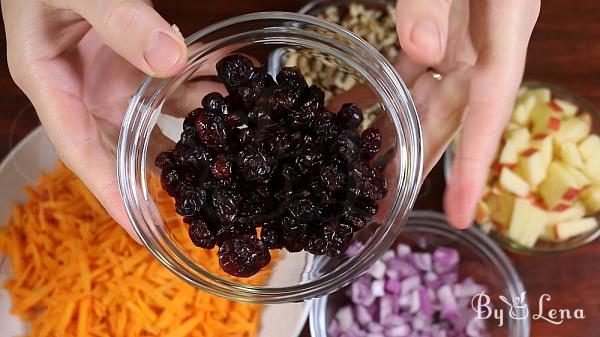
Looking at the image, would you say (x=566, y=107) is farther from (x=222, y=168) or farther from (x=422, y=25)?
(x=222, y=168)

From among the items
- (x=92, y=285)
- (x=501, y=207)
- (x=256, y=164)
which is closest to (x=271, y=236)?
(x=256, y=164)

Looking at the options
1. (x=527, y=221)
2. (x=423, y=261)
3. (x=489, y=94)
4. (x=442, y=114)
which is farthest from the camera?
(x=423, y=261)

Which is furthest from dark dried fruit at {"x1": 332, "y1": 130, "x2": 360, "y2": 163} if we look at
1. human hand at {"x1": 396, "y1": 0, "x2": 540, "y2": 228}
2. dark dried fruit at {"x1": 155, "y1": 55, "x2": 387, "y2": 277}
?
human hand at {"x1": 396, "y1": 0, "x2": 540, "y2": 228}

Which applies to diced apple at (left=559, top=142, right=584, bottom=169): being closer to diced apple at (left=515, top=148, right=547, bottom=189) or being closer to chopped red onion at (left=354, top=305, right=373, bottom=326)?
diced apple at (left=515, top=148, right=547, bottom=189)

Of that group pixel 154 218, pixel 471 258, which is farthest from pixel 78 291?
pixel 471 258

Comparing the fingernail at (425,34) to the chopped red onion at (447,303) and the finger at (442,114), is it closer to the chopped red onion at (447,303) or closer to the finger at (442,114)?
the finger at (442,114)
